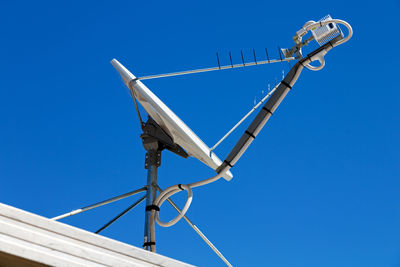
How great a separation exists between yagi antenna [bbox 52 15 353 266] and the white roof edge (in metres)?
6.88

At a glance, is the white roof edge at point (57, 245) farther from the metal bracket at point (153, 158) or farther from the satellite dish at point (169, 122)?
the metal bracket at point (153, 158)

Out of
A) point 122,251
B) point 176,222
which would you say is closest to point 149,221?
point 176,222

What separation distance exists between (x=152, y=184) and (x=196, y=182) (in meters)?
1.25

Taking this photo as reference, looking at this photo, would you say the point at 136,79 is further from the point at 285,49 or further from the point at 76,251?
the point at 76,251

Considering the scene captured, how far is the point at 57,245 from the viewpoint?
472 cm

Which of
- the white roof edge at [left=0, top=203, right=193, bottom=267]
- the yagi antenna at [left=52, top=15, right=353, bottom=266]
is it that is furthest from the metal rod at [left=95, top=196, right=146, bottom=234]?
the white roof edge at [left=0, top=203, right=193, bottom=267]

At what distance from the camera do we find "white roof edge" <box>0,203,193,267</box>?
4.48 m

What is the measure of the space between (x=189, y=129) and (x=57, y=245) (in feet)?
26.1

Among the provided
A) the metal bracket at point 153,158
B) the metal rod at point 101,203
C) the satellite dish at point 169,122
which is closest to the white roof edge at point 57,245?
the metal rod at point 101,203

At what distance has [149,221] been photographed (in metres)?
12.5

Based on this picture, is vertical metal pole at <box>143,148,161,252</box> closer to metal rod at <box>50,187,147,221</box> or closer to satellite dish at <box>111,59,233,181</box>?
metal rod at <box>50,187,147,221</box>

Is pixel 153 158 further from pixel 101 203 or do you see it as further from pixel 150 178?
pixel 101 203

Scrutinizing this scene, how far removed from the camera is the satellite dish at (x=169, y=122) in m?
12.1

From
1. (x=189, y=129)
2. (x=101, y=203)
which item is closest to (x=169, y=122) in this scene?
(x=189, y=129)
